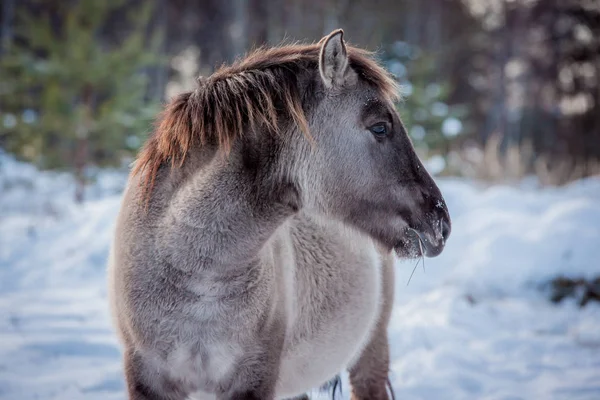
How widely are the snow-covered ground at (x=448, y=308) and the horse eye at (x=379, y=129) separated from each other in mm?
2313

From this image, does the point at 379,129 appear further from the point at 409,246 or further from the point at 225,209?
the point at 225,209

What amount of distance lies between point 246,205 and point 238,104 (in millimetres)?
432

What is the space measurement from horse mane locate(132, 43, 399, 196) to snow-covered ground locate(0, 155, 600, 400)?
210 centimetres

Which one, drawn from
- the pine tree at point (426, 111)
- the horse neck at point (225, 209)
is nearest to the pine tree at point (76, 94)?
the pine tree at point (426, 111)

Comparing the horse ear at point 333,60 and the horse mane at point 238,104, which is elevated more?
the horse ear at point 333,60

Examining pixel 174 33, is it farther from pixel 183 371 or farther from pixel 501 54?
pixel 183 371

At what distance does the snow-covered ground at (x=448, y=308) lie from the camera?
4.07 m

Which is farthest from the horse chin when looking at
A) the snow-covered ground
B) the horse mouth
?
the snow-covered ground

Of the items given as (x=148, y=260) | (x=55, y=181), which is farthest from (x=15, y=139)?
(x=148, y=260)

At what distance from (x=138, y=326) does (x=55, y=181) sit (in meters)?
10.1

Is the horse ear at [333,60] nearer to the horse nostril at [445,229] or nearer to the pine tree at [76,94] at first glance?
the horse nostril at [445,229]

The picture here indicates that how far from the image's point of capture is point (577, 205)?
800cm

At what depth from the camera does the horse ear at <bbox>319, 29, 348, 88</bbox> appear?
2.19m

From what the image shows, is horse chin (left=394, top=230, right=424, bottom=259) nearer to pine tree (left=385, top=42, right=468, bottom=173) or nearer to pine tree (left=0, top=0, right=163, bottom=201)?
pine tree (left=0, top=0, right=163, bottom=201)
